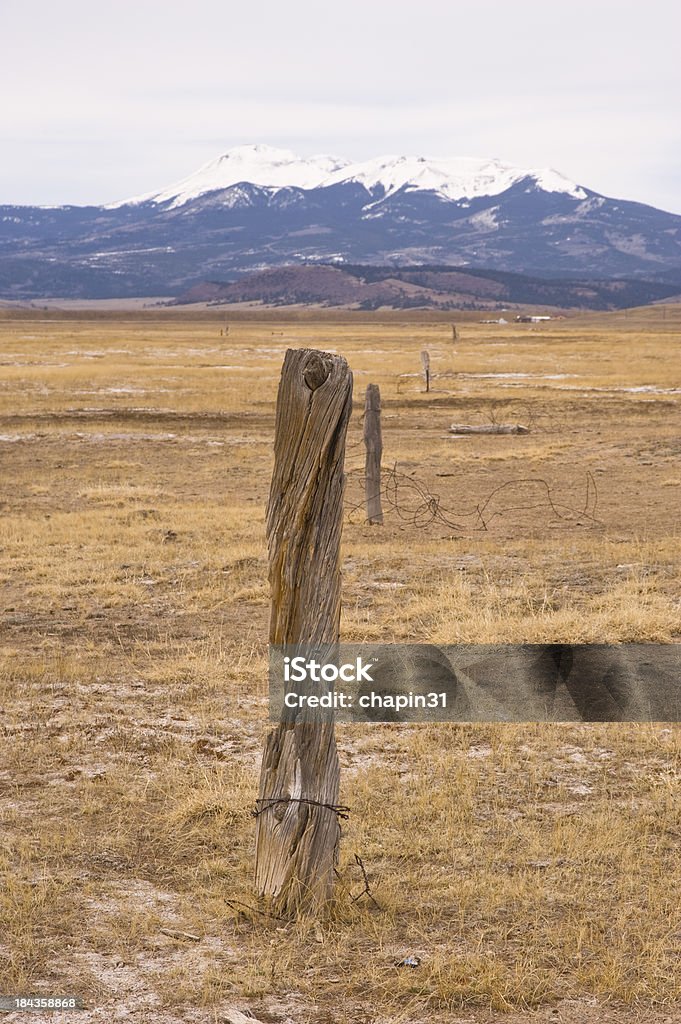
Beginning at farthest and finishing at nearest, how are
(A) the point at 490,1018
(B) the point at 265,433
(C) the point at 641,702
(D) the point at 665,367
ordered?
(D) the point at 665,367 → (B) the point at 265,433 → (C) the point at 641,702 → (A) the point at 490,1018

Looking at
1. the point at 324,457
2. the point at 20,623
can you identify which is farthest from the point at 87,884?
the point at 20,623

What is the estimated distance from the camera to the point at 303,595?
460cm

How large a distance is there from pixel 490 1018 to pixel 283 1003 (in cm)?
79

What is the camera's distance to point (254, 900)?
4.84m

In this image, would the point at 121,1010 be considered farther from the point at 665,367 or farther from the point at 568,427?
the point at 665,367

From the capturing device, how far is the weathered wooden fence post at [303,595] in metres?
4.53

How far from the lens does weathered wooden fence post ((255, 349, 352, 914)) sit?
453 cm

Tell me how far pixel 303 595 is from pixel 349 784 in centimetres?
203

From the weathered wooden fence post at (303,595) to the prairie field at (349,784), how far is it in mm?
305

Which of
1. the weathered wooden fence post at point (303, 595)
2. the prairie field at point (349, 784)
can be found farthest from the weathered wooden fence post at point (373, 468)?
the weathered wooden fence post at point (303, 595)

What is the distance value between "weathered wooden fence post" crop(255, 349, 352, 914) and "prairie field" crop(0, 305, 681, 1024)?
0.30 metres

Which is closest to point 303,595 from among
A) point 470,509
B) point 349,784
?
point 349,784

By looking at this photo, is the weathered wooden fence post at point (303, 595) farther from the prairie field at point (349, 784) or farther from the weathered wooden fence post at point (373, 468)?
the weathered wooden fence post at point (373, 468)

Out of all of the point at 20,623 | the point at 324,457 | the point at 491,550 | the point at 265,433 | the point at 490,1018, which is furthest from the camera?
the point at 265,433
